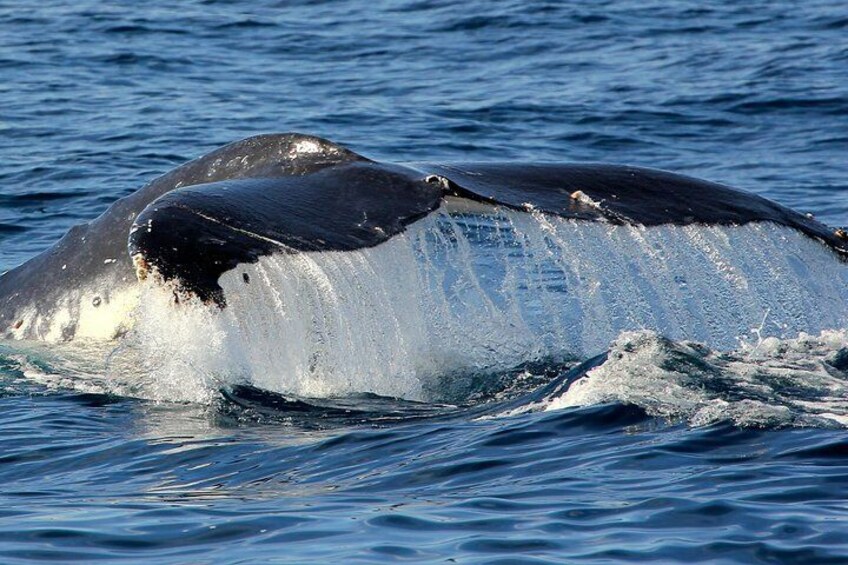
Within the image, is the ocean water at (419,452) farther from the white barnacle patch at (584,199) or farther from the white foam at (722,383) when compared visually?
the white barnacle patch at (584,199)

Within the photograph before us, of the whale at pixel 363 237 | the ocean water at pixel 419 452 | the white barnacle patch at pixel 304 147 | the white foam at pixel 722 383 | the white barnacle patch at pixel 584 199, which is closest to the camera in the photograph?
the ocean water at pixel 419 452

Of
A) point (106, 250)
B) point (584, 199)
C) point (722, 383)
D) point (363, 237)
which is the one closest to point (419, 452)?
point (363, 237)

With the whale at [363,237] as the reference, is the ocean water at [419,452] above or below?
below

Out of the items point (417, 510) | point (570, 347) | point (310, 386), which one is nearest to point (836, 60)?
point (570, 347)

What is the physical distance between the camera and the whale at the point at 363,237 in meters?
5.78

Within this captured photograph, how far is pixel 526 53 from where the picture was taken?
20.4 m

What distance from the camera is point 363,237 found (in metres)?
5.97

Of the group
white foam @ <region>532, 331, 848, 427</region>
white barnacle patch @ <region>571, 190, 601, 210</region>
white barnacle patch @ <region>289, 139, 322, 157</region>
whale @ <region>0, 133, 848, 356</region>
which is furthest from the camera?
white barnacle patch @ <region>289, 139, 322, 157</region>

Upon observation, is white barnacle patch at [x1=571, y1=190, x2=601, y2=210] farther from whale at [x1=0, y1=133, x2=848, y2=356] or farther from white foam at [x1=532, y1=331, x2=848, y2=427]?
white foam at [x1=532, y1=331, x2=848, y2=427]

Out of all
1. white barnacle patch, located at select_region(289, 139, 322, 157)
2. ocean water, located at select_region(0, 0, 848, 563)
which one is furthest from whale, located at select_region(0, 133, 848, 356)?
ocean water, located at select_region(0, 0, 848, 563)

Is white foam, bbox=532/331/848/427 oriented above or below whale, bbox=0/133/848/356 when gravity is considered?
below

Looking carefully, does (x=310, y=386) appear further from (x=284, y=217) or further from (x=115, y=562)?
(x=115, y=562)

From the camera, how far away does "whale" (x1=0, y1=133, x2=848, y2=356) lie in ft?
19.0

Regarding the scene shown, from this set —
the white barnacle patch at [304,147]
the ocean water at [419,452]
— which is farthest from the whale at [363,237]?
the ocean water at [419,452]
